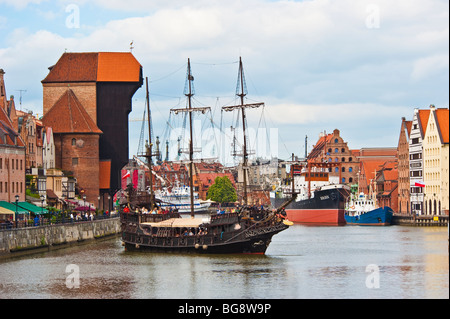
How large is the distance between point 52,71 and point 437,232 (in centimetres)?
5991

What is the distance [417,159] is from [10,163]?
80214 millimetres

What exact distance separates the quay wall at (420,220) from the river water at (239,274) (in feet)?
148

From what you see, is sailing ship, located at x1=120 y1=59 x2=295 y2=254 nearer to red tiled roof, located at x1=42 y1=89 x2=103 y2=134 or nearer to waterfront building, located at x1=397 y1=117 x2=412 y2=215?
red tiled roof, located at x1=42 y1=89 x2=103 y2=134

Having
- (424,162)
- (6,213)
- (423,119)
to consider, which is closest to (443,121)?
(423,119)

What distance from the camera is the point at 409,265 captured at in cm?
6769

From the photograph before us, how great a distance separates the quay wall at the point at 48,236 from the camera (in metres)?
73.2

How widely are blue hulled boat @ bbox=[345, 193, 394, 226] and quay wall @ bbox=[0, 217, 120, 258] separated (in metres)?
46.6

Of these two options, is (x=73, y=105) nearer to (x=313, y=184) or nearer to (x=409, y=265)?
(x=313, y=184)

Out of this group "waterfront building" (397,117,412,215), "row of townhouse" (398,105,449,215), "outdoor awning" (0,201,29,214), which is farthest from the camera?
"waterfront building" (397,117,412,215)

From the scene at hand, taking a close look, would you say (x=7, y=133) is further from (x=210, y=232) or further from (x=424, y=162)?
(x=424, y=162)

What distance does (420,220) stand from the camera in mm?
137000

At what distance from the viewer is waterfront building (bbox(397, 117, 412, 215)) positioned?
542 feet

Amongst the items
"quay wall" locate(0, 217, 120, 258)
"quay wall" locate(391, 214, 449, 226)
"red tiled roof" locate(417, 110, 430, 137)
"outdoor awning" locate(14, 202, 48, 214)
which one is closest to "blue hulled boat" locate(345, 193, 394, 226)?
"quay wall" locate(391, 214, 449, 226)
